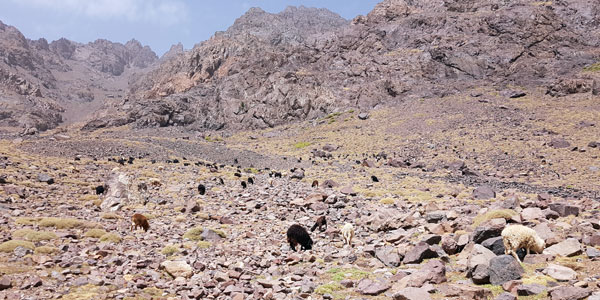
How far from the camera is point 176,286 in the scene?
29.1ft

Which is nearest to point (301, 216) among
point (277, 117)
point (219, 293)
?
point (219, 293)

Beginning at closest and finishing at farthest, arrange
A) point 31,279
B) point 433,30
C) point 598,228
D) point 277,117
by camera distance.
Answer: point 31,279 → point 598,228 → point 277,117 → point 433,30

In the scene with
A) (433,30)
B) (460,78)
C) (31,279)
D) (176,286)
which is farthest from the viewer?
(433,30)

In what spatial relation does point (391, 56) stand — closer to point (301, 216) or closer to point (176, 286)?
point (301, 216)

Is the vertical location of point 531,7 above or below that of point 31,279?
above

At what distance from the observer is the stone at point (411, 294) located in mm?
6918

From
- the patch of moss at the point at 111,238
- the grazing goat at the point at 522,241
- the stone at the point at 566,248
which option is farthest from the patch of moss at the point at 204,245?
the stone at the point at 566,248

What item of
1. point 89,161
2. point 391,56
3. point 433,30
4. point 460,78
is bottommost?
point 89,161

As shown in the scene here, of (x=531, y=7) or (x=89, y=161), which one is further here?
(x=531, y=7)

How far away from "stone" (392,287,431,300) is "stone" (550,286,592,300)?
2174 mm

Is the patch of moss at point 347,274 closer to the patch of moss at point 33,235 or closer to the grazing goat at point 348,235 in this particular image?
the grazing goat at point 348,235

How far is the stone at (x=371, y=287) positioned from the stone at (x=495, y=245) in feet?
10.5

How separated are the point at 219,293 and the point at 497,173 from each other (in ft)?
89.8

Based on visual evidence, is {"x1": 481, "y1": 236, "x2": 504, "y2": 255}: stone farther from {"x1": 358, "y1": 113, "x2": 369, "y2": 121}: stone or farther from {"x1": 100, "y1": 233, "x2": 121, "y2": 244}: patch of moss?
{"x1": 358, "y1": 113, "x2": 369, "y2": 121}: stone
